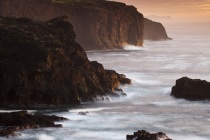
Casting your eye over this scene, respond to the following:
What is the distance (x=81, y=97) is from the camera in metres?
49.8

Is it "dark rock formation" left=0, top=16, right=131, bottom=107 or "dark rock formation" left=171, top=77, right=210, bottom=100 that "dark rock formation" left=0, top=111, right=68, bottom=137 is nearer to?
"dark rock formation" left=0, top=16, right=131, bottom=107

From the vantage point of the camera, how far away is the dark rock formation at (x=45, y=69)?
153 feet

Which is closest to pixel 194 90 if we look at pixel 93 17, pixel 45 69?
pixel 45 69

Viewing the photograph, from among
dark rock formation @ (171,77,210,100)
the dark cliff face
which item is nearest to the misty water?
dark rock formation @ (171,77,210,100)

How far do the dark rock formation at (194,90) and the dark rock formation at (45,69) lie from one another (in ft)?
27.9

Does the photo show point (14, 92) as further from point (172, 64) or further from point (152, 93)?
point (172, 64)

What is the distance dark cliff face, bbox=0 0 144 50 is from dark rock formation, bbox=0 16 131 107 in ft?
214

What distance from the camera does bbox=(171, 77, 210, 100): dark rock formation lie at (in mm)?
52656

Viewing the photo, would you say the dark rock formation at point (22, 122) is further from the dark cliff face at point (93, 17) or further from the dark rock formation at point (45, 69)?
the dark cliff face at point (93, 17)

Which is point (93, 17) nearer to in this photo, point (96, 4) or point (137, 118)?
point (96, 4)

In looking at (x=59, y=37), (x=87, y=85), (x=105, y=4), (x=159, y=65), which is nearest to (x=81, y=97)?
(x=87, y=85)

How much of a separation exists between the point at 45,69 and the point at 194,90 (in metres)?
17.7

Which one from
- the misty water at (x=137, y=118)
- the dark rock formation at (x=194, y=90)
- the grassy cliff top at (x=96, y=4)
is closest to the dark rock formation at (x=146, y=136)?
the misty water at (x=137, y=118)

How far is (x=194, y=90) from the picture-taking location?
53.3m
